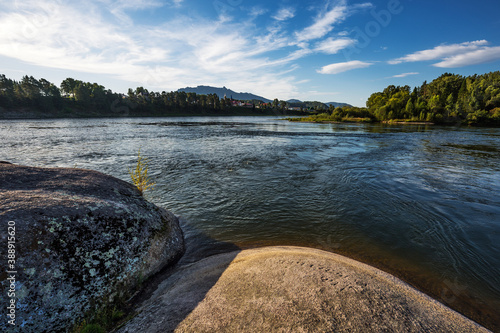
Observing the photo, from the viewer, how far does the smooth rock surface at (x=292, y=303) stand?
11.0ft

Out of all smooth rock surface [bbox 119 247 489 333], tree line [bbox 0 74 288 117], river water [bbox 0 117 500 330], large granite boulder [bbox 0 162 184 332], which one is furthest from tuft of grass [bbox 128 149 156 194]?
tree line [bbox 0 74 288 117]

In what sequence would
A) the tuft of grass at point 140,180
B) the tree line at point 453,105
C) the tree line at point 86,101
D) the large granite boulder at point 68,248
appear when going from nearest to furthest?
the large granite boulder at point 68,248 → the tuft of grass at point 140,180 → the tree line at point 453,105 → the tree line at point 86,101

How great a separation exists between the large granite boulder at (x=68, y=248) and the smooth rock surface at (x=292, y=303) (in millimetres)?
1027

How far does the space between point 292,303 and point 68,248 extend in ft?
15.6

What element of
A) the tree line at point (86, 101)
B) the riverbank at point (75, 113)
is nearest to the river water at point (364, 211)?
the riverbank at point (75, 113)

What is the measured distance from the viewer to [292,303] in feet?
12.4

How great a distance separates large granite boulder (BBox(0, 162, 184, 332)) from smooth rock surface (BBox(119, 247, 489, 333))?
1027 mm

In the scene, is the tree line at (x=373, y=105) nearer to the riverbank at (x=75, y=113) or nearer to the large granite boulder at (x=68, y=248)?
the riverbank at (x=75, y=113)

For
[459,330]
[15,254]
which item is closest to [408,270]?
[459,330]

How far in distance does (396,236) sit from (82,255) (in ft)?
33.1

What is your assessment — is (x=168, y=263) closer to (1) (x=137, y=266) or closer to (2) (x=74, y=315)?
(1) (x=137, y=266)

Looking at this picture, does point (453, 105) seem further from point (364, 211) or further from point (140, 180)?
point (140, 180)

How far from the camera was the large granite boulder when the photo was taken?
11.9 feet

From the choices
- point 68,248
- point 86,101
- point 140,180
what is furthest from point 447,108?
point 86,101
